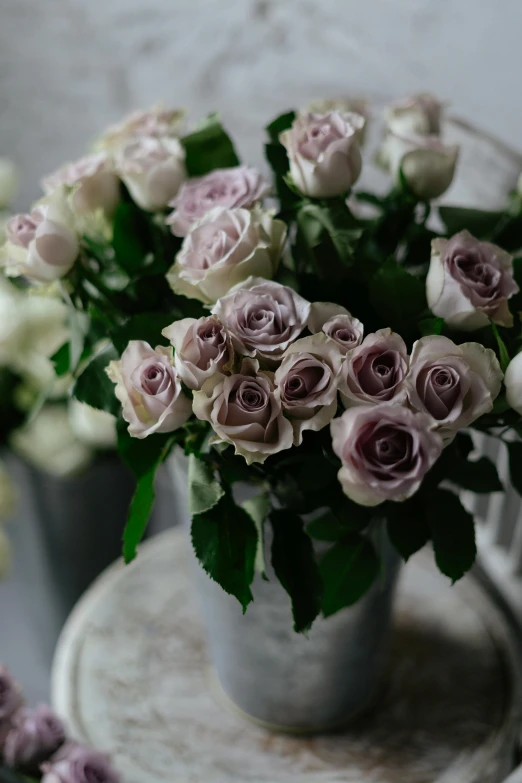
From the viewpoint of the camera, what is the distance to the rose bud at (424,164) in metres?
0.49

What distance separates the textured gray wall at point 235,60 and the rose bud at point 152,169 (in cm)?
45

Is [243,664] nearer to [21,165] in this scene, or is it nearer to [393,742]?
[393,742]

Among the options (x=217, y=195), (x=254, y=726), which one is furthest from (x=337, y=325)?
(x=254, y=726)

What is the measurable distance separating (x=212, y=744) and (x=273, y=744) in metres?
0.05

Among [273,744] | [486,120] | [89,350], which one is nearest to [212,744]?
[273,744]

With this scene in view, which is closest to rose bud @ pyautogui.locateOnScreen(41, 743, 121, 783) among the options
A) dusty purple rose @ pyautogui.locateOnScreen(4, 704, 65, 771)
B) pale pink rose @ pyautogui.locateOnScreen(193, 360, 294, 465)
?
dusty purple rose @ pyautogui.locateOnScreen(4, 704, 65, 771)

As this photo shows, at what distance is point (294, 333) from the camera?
0.39 meters

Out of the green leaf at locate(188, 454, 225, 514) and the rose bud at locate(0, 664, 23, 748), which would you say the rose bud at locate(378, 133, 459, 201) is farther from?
the rose bud at locate(0, 664, 23, 748)

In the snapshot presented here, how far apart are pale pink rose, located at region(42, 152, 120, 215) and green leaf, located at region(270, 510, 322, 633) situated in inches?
9.1

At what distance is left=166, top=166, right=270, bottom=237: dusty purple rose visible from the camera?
46 centimetres

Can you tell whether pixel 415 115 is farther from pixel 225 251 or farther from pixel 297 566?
pixel 297 566

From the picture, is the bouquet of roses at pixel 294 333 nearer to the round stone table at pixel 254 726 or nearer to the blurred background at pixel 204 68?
the round stone table at pixel 254 726

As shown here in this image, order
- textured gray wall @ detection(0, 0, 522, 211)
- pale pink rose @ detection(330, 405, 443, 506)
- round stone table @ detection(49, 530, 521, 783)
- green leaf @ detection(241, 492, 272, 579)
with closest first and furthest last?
pale pink rose @ detection(330, 405, 443, 506)
green leaf @ detection(241, 492, 272, 579)
round stone table @ detection(49, 530, 521, 783)
textured gray wall @ detection(0, 0, 522, 211)

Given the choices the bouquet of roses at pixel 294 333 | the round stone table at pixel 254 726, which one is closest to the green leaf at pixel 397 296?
the bouquet of roses at pixel 294 333
